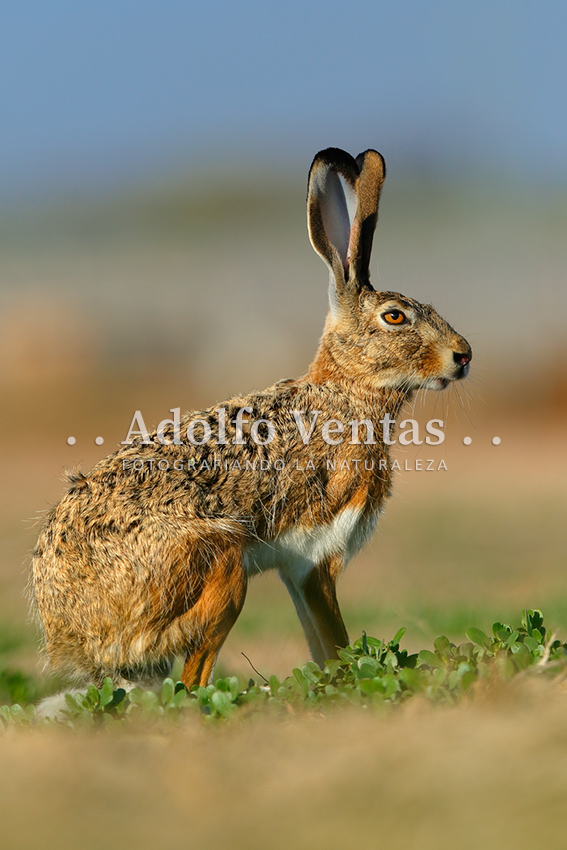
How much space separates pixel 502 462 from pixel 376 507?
871 cm

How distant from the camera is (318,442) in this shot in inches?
240

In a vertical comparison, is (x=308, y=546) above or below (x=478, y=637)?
above

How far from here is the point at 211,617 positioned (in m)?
5.13

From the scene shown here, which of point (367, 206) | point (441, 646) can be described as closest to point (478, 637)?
point (441, 646)

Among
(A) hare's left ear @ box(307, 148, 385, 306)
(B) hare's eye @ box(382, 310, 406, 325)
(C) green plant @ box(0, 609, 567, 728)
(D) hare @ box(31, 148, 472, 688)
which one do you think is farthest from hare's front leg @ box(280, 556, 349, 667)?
(A) hare's left ear @ box(307, 148, 385, 306)

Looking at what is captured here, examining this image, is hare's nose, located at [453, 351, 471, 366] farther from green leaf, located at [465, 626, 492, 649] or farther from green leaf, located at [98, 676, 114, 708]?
green leaf, located at [98, 676, 114, 708]

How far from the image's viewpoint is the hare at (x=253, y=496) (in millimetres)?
5164

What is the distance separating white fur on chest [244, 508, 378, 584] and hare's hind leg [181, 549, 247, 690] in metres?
0.59

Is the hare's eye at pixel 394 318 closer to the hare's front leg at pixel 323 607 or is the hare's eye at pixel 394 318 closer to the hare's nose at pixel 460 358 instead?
the hare's nose at pixel 460 358

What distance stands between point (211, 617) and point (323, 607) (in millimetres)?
1109

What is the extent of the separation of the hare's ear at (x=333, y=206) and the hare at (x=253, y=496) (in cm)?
1

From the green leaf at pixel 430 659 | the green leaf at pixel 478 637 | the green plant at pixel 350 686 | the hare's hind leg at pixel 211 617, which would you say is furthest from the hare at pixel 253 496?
the green leaf at pixel 478 637

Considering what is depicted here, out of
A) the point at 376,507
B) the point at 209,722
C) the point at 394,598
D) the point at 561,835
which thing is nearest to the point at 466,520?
the point at 394,598

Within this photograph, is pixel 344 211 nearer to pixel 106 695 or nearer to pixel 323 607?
pixel 323 607
